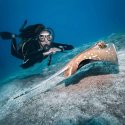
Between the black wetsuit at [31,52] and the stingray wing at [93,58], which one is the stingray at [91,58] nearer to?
the stingray wing at [93,58]

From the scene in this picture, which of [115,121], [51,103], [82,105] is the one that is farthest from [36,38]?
[115,121]

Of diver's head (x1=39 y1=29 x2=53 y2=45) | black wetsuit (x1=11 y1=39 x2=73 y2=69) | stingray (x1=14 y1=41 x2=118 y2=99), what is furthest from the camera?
diver's head (x1=39 y1=29 x2=53 y2=45)

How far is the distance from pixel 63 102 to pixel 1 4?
148 ft

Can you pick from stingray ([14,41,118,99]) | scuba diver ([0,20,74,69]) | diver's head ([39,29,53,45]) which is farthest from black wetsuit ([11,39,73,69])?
stingray ([14,41,118,99])

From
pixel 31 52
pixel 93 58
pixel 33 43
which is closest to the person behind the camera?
pixel 93 58

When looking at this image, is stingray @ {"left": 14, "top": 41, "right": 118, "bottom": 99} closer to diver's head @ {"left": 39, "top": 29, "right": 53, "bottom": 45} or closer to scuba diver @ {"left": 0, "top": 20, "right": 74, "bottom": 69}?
scuba diver @ {"left": 0, "top": 20, "right": 74, "bottom": 69}

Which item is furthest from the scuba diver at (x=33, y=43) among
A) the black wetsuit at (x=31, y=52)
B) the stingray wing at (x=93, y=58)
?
the stingray wing at (x=93, y=58)

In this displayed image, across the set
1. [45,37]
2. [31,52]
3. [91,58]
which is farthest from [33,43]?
[91,58]

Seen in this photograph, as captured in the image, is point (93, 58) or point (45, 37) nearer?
point (93, 58)

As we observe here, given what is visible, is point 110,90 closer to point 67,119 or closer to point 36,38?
point 67,119

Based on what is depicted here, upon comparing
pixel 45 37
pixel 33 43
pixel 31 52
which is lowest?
pixel 31 52

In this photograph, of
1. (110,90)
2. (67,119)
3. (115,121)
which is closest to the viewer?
(115,121)

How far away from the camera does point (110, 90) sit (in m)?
4.20

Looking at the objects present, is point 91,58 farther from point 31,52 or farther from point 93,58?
Answer: point 31,52
